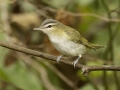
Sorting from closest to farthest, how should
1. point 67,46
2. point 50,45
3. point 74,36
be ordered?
1. point 67,46
2. point 74,36
3. point 50,45

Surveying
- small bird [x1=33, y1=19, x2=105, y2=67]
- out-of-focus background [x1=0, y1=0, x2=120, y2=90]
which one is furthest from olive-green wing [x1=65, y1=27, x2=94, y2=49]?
out-of-focus background [x1=0, y1=0, x2=120, y2=90]

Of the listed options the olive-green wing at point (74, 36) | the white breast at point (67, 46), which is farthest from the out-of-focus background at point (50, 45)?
the white breast at point (67, 46)

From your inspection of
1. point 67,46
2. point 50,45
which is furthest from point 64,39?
point 50,45

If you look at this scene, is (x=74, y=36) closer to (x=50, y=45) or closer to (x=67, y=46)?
(x=67, y=46)

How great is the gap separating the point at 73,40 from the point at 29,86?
3.04 ft

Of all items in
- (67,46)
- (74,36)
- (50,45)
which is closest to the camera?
(67,46)

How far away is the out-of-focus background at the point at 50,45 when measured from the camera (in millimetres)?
3521

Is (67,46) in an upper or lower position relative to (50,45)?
lower

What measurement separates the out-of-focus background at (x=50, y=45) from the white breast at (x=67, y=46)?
1.51ft

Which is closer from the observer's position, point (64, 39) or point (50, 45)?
point (64, 39)

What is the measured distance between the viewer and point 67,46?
2863 millimetres

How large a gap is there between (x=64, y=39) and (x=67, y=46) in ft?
0.28

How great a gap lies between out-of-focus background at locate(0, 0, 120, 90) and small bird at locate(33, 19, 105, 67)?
41 centimetres

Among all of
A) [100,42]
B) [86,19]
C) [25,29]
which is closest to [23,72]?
[25,29]
